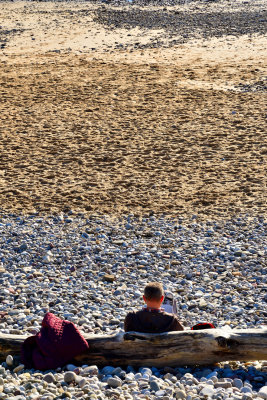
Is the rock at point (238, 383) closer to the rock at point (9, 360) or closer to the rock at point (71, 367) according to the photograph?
the rock at point (71, 367)

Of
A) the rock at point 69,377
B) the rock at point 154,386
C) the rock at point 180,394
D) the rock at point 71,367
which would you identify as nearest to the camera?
the rock at point 180,394

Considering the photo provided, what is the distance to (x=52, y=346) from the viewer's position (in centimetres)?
582

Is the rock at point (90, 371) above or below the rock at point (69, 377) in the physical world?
below

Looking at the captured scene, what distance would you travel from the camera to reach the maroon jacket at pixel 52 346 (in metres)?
5.79

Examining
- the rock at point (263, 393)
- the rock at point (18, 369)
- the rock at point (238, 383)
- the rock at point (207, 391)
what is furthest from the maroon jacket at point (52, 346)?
the rock at point (263, 393)

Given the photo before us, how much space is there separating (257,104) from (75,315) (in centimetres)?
907

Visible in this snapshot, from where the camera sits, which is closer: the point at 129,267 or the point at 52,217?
the point at 129,267

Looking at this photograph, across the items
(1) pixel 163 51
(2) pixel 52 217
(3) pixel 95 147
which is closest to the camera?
(2) pixel 52 217

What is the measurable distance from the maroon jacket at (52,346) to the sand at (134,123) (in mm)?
4177

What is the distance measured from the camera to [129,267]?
328 inches

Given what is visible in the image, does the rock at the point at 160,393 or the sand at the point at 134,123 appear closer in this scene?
the rock at the point at 160,393

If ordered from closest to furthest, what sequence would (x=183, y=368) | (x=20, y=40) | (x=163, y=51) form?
(x=183, y=368)
(x=163, y=51)
(x=20, y=40)

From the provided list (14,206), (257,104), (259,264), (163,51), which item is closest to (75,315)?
(259,264)

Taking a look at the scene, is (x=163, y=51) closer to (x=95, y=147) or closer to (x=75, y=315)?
(x=95, y=147)
